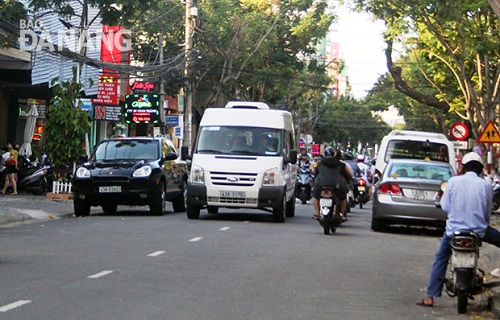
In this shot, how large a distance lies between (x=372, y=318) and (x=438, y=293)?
1112 millimetres

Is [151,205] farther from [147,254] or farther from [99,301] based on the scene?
[99,301]

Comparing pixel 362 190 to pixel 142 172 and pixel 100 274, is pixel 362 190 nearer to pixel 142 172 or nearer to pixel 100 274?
pixel 142 172

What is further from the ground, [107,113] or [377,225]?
[107,113]

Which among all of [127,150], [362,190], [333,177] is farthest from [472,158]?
[362,190]

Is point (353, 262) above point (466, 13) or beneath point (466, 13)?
beneath

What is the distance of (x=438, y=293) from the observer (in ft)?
31.7

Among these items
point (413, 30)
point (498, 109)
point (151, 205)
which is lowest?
point (151, 205)

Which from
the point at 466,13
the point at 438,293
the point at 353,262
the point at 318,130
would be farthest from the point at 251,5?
the point at 318,130

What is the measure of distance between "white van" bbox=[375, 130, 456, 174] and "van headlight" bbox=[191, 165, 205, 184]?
22.1 ft

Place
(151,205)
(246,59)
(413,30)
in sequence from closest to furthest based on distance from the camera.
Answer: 1. (151,205)
2. (413,30)
3. (246,59)

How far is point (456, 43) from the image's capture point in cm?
3388

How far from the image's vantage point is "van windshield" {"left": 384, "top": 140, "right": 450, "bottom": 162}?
25578mm

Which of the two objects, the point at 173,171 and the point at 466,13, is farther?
the point at 466,13

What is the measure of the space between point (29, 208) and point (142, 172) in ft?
10.9
